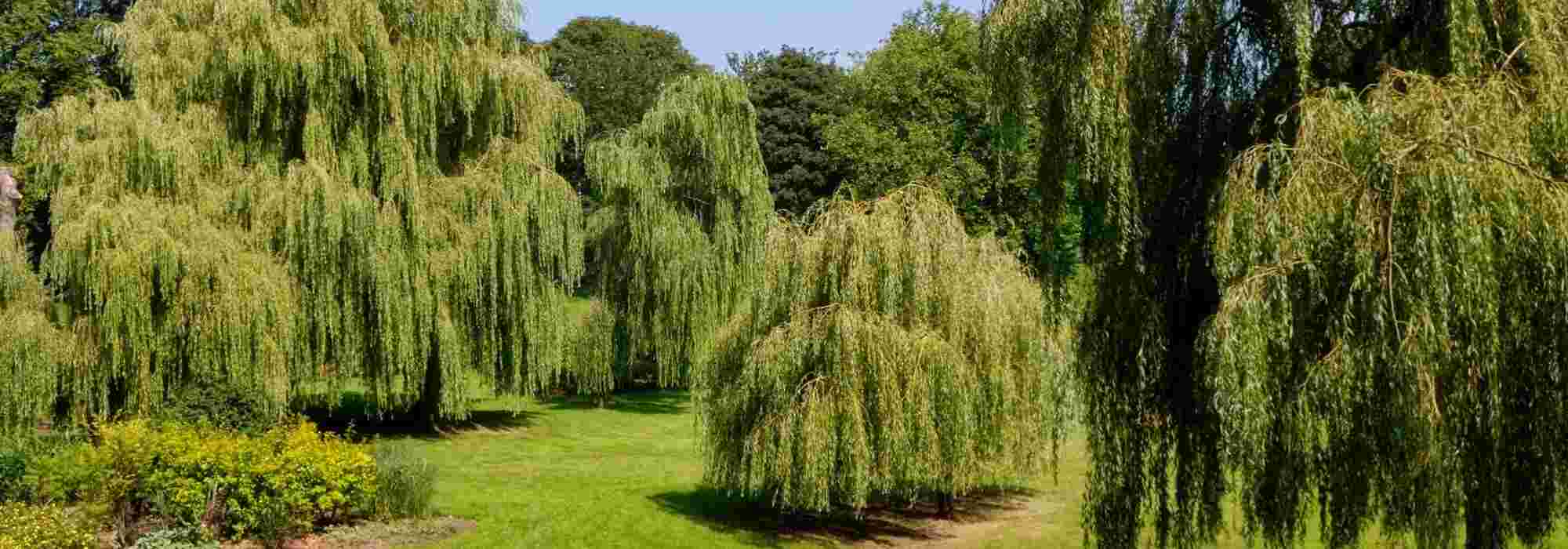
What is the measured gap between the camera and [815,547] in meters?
14.6

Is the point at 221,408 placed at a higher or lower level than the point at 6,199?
lower

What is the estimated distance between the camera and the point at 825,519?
16062mm

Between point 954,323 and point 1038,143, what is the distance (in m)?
5.13

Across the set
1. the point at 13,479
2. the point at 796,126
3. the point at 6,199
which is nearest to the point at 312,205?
the point at 13,479

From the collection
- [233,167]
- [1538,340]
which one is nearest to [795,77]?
[233,167]

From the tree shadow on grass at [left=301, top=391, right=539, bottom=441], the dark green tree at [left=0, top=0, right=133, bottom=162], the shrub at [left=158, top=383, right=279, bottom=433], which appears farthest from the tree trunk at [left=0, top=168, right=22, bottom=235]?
the dark green tree at [left=0, top=0, right=133, bottom=162]

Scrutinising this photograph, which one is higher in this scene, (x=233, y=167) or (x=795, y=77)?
(x=795, y=77)

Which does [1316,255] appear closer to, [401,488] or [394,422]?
[401,488]

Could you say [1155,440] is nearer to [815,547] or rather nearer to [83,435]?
[815,547]

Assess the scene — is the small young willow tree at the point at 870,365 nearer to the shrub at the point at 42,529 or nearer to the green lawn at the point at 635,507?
the green lawn at the point at 635,507

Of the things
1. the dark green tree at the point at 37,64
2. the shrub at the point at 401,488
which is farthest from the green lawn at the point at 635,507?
the dark green tree at the point at 37,64

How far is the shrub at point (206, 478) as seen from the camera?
12484mm

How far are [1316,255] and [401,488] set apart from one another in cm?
1124

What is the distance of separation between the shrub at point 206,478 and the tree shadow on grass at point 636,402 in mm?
15186
